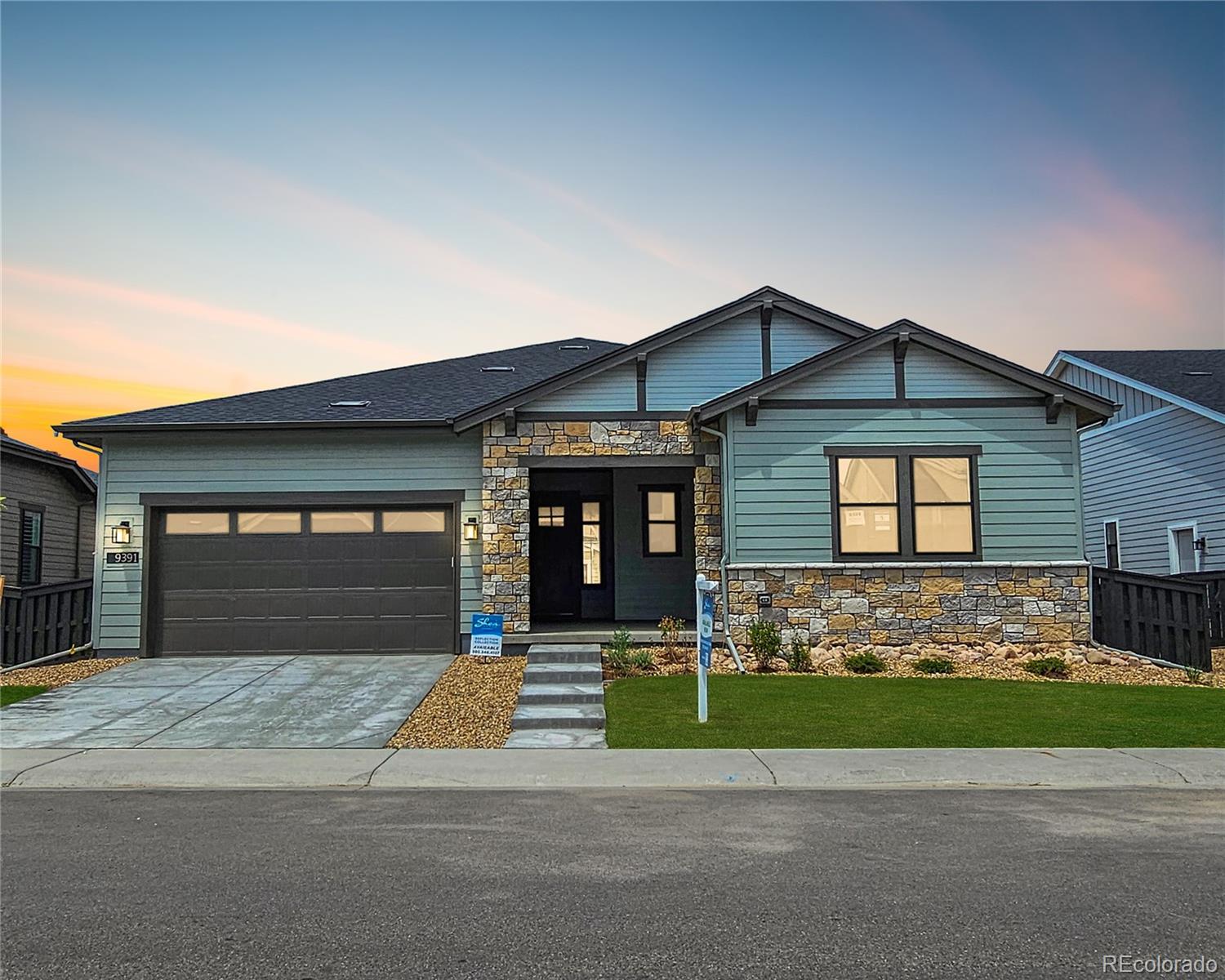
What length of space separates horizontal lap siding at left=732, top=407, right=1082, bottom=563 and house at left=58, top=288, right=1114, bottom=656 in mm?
32

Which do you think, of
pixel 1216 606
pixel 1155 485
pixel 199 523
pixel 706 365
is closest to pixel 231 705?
pixel 199 523

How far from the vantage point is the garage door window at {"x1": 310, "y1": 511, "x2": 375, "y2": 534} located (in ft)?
53.0

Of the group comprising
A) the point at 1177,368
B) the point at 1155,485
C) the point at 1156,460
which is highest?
the point at 1177,368

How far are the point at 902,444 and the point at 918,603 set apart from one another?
262cm

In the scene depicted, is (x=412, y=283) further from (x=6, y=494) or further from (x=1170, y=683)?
(x=1170, y=683)

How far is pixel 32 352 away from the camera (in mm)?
17672

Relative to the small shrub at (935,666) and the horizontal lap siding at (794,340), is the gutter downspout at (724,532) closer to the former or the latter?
the horizontal lap siding at (794,340)

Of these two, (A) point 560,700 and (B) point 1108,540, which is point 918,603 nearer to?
(A) point 560,700

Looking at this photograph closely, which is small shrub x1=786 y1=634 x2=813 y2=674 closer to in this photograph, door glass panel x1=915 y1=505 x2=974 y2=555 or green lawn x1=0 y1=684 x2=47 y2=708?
door glass panel x1=915 y1=505 x2=974 y2=555

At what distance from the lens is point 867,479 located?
15266 mm

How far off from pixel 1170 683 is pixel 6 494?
22.8m

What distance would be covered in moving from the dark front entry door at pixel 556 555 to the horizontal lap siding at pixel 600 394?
3623 mm

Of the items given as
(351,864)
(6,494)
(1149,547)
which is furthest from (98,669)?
(1149,547)

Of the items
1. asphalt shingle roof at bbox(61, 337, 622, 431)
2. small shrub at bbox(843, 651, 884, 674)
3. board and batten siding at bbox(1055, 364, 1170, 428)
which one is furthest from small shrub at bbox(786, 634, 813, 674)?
board and batten siding at bbox(1055, 364, 1170, 428)
